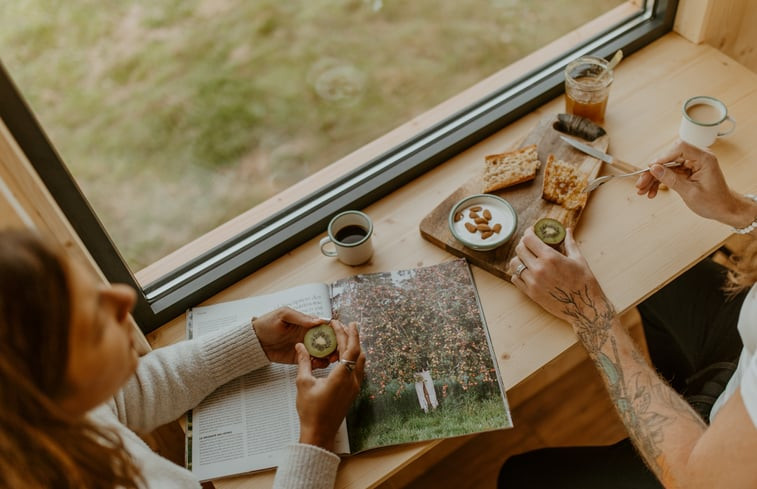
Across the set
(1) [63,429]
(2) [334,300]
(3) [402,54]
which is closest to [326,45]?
(3) [402,54]

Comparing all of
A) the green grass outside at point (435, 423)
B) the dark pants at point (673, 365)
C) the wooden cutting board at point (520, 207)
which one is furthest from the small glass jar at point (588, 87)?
the green grass outside at point (435, 423)

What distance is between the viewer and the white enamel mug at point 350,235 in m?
1.26

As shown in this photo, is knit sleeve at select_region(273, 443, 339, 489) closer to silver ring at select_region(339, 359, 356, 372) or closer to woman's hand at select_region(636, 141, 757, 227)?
silver ring at select_region(339, 359, 356, 372)

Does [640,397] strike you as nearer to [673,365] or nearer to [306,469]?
[673,365]

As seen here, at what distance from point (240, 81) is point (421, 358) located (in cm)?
151

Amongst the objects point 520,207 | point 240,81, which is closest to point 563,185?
point 520,207

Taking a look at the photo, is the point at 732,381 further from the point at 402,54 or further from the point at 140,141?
the point at 140,141

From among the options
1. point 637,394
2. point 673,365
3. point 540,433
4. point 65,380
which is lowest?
point 540,433

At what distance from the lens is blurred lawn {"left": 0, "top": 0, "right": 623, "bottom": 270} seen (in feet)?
6.69

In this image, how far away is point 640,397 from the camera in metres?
1.07

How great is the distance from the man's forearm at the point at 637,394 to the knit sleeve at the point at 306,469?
0.50 meters

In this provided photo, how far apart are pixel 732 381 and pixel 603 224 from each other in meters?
0.38

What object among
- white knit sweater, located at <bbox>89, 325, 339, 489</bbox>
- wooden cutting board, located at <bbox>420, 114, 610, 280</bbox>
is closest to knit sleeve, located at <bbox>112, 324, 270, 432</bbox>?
white knit sweater, located at <bbox>89, 325, 339, 489</bbox>

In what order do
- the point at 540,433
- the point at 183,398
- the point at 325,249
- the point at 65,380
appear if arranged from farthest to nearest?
1. the point at 540,433
2. the point at 325,249
3. the point at 183,398
4. the point at 65,380
